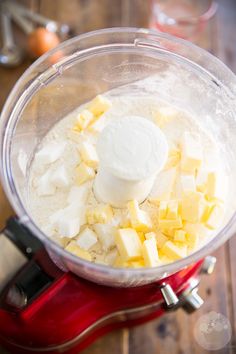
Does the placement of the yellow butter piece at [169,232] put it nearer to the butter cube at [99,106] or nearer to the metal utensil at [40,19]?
the butter cube at [99,106]

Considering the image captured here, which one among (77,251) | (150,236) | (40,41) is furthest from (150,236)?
(40,41)

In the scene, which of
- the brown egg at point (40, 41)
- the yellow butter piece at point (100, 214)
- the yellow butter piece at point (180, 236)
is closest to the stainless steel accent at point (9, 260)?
the yellow butter piece at point (100, 214)

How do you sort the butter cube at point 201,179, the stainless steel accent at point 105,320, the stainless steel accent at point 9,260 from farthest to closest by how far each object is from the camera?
1. the stainless steel accent at point 105,320
2. the butter cube at point 201,179
3. the stainless steel accent at point 9,260

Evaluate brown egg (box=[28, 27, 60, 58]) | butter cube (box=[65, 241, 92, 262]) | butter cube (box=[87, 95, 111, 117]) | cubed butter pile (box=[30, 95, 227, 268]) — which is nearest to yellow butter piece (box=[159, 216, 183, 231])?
cubed butter pile (box=[30, 95, 227, 268])

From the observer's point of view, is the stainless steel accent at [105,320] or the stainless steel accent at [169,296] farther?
the stainless steel accent at [105,320]

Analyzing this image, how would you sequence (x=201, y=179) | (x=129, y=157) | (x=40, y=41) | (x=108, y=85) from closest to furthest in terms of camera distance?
(x=129, y=157)
(x=201, y=179)
(x=108, y=85)
(x=40, y=41)

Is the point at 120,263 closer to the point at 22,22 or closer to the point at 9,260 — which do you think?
the point at 9,260

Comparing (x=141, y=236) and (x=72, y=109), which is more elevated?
(x=72, y=109)
